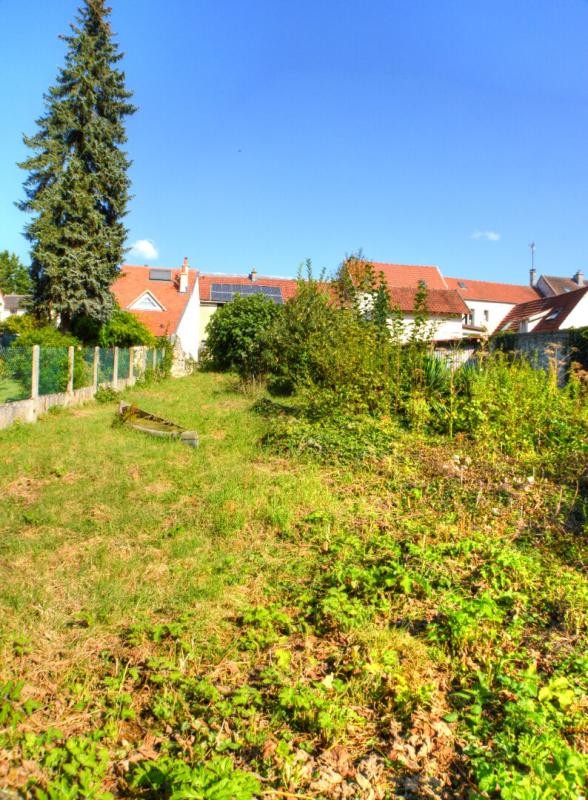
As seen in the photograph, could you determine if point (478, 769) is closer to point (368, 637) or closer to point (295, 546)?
point (368, 637)

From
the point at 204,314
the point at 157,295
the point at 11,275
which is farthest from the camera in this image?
the point at 11,275

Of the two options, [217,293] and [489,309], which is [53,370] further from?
[489,309]

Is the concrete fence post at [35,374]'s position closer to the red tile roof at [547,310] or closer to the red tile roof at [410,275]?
the red tile roof at [547,310]

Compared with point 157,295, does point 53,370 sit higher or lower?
lower

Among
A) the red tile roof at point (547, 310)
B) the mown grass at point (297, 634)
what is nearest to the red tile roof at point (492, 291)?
the red tile roof at point (547, 310)

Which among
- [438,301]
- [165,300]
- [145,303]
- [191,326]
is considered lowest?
[191,326]

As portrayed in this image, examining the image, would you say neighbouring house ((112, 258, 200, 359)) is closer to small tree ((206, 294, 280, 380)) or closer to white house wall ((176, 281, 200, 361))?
white house wall ((176, 281, 200, 361))

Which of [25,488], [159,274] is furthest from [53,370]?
[159,274]

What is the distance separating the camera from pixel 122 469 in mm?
6969

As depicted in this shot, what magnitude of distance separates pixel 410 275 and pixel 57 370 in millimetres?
34081

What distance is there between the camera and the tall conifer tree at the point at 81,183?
18.9 metres

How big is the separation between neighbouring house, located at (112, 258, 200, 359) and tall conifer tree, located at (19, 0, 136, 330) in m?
7.31

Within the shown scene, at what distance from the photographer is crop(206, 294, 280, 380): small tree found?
2406 cm

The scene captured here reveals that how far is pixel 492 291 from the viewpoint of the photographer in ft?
173
